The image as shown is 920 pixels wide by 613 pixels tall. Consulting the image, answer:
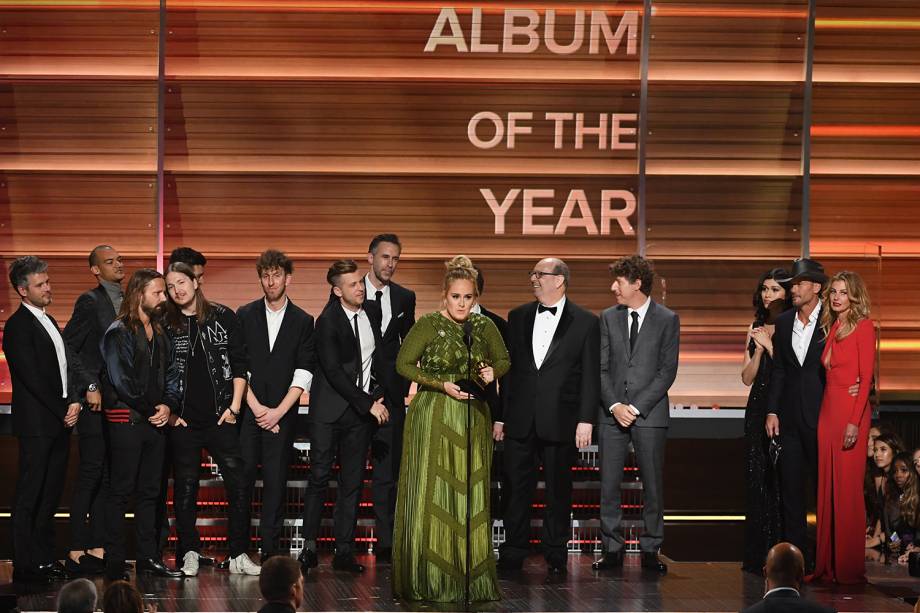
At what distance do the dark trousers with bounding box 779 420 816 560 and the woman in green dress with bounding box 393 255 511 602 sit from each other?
1.86 meters

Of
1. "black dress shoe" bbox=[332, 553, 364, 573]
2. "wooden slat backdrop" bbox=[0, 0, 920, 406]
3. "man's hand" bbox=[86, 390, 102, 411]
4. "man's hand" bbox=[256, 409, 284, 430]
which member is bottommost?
"black dress shoe" bbox=[332, 553, 364, 573]

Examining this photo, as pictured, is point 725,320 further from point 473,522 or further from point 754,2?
point 473,522

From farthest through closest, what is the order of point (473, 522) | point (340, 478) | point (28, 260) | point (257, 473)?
1. point (257, 473)
2. point (340, 478)
3. point (28, 260)
4. point (473, 522)

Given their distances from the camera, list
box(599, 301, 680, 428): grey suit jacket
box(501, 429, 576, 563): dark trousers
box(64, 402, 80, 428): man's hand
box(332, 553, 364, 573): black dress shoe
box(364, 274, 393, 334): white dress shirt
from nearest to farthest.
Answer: box(64, 402, 80, 428): man's hand, box(332, 553, 364, 573): black dress shoe, box(501, 429, 576, 563): dark trousers, box(599, 301, 680, 428): grey suit jacket, box(364, 274, 393, 334): white dress shirt

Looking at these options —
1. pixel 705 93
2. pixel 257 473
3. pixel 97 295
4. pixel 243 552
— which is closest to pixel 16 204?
pixel 97 295

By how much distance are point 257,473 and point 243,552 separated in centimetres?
105

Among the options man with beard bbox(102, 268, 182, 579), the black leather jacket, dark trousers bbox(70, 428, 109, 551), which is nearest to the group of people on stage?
the black leather jacket

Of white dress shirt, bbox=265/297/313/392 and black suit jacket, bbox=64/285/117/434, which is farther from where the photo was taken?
white dress shirt, bbox=265/297/313/392

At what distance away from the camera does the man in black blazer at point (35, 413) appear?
6820 mm

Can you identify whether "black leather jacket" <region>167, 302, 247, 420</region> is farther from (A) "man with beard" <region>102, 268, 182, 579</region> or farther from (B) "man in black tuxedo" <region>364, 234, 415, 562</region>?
(B) "man in black tuxedo" <region>364, 234, 415, 562</region>

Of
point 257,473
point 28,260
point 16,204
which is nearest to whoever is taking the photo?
point 28,260

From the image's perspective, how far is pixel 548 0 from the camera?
9047mm

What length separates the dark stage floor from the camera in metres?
6.37

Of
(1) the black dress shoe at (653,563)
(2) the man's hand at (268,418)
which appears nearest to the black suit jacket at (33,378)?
(2) the man's hand at (268,418)
